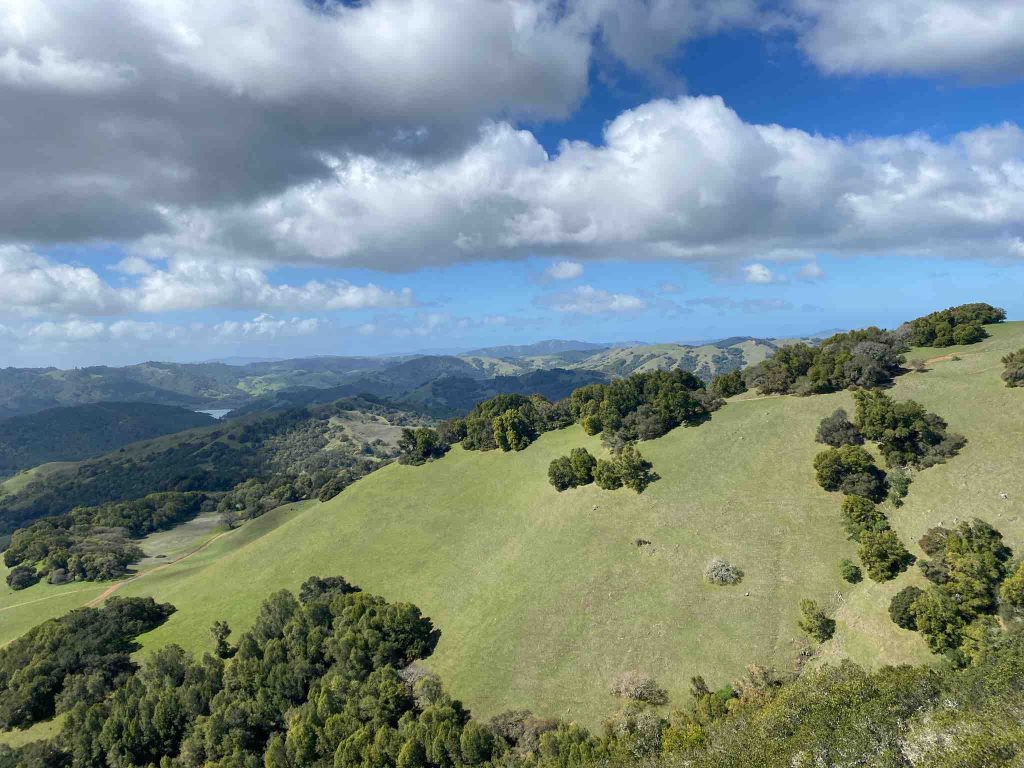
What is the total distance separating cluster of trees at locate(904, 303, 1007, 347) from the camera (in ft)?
259

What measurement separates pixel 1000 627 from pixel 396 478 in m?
82.3

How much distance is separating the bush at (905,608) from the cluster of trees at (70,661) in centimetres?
7804

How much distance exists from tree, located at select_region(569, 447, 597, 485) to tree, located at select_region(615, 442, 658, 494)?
3883 mm

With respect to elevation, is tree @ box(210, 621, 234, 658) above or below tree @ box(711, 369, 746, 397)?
below

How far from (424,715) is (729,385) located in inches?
2635

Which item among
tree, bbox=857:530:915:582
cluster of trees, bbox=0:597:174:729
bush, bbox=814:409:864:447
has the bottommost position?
cluster of trees, bbox=0:597:174:729

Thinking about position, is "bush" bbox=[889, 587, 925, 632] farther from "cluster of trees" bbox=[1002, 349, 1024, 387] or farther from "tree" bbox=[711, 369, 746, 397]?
"tree" bbox=[711, 369, 746, 397]

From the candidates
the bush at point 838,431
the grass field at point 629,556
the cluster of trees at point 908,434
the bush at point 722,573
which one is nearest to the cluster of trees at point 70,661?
the grass field at point 629,556

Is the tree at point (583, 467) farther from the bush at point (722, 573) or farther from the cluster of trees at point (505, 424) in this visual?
the bush at point (722, 573)

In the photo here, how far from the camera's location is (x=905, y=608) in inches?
1638

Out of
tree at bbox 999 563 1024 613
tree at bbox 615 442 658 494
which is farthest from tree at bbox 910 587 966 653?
tree at bbox 615 442 658 494

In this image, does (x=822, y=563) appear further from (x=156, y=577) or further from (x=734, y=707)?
(x=156, y=577)

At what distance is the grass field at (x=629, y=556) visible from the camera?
1793 inches

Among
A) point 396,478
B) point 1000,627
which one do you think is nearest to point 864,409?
point 1000,627
